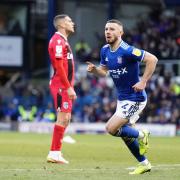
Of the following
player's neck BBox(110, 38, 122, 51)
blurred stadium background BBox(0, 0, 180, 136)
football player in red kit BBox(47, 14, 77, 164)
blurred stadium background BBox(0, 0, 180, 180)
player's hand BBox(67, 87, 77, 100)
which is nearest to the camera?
player's neck BBox(110, 38, 122, 51)

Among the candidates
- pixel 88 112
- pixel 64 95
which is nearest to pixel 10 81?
pixel 88 112

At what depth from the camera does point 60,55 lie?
12109mm

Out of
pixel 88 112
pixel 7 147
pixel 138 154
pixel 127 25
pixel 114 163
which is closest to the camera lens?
pixel 138 154

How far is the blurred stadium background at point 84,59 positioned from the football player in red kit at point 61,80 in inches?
567

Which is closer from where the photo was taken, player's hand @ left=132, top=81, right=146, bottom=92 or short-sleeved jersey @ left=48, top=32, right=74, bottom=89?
player's hand @ left=132, top=81, right=146, bottom=92

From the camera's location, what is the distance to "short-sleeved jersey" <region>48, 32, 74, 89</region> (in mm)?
12141

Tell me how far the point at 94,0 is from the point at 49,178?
27620 millimetres

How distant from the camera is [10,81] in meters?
36.4

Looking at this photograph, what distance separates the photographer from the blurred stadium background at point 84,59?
2816 centimetres

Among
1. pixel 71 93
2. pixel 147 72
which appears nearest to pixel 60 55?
pixel 71 93

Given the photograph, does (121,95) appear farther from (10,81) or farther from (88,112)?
(10,81)

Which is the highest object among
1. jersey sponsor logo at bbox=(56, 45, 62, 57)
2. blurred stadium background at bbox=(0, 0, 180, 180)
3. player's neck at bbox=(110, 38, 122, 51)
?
player's neck at bbox=(110, 38, 122, 51)

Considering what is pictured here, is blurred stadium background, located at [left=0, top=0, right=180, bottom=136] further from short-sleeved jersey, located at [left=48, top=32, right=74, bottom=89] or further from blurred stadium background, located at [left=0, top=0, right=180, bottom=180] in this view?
short-sleeved jersey, located at [left=48, top=32, right=74, bottom=89]

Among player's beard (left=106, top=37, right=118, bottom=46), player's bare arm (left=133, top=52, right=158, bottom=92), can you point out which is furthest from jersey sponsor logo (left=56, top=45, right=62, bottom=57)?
player's bare arm (left=133, top=52, right=158, bottom=92)
